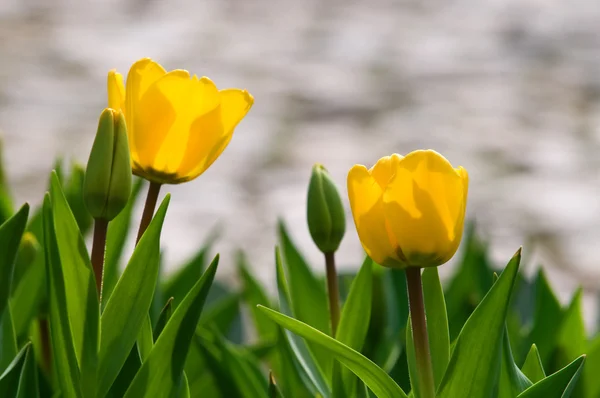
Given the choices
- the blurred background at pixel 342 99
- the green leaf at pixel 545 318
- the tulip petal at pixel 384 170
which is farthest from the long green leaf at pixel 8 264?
the blurred background at pixel 342 99

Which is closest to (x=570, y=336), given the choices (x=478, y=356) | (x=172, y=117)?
(x=478, y=356)

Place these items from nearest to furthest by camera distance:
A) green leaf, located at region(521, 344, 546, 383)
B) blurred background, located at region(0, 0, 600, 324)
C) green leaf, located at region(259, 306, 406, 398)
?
green leaf, located at region(259, 306, 406, 398) < green leaf, located at region(521, 344, 546, 383) < blurred background, located at region(0, 0, 600, 324)

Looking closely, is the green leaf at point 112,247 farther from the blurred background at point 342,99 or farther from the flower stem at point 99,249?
the blurred background at point 342,99

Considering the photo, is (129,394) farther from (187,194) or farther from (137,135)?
(187,194)

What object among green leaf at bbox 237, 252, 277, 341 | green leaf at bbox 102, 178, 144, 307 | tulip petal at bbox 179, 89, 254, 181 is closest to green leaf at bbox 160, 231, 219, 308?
green leaf at bbox 237, 252, 277, 341

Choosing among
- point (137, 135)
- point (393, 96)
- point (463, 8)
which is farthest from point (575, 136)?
point (137, 135)

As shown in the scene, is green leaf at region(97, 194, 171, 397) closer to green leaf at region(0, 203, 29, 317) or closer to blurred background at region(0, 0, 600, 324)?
green leaf at region(0, 203, 29, 317)

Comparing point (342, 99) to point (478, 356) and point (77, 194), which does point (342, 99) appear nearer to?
point (77, 194)
